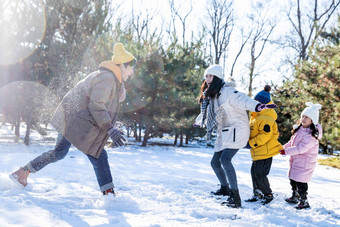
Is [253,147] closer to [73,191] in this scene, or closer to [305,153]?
[305,153]

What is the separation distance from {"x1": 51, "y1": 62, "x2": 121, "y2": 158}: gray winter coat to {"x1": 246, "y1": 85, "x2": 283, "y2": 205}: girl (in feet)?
5.33

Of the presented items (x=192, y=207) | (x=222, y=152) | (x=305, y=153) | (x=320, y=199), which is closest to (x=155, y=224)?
(x=192, y=207)

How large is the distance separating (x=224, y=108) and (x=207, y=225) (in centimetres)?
131

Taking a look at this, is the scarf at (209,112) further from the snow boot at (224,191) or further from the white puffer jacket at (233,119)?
the snow boot at (224,191)

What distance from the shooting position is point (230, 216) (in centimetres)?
272

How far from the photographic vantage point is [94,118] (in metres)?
2.75

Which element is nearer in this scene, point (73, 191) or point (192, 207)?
point (192, 207)

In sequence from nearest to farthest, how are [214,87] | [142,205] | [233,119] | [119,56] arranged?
[142,205] → [119,56] → [233,119] → [214,87]

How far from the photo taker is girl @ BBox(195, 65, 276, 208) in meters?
3.11

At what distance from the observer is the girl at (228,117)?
3.11 meters

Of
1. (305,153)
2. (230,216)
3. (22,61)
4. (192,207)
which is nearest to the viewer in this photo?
(230,216)

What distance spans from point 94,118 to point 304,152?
241 centimetres

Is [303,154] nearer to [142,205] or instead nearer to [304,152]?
[304,152]

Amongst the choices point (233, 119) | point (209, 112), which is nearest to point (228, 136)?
point (233, 119)
